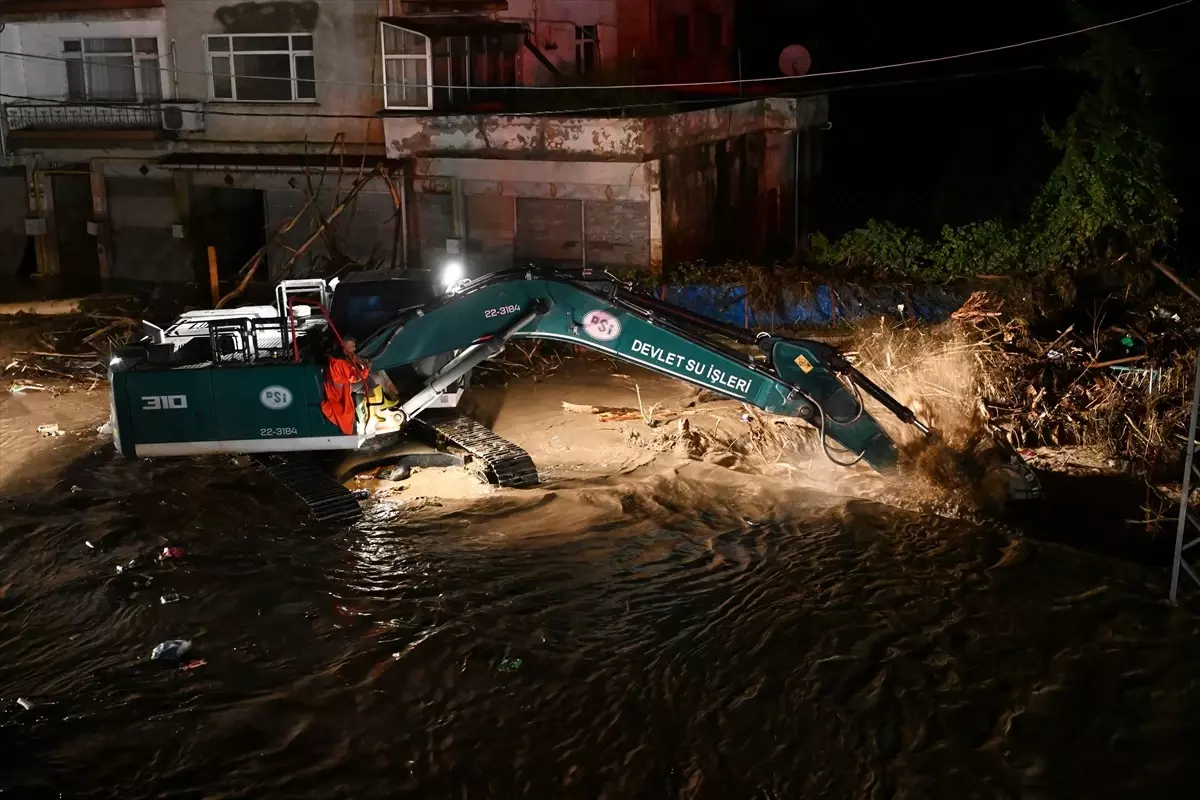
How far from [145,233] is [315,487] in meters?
15.0

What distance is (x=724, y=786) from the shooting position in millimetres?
7922

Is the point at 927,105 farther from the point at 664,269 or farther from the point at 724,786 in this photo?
the point at 724,786

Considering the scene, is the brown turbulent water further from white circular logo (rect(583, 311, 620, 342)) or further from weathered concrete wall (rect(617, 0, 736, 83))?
weathered concrete wall (rect(617, 0, 736, 83))

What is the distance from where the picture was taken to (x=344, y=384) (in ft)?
40.4

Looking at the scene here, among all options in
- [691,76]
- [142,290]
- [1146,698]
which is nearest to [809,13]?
[691,76]

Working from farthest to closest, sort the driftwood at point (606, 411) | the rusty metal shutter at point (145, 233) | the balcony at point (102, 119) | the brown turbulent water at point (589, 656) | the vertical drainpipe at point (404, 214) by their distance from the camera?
the rusty metal shutter at point (145, 233)
the balcony at point (102, 119)
the vertical drainpipe at point (404, 214)
the driftwood at point (606, 411)
the brown turbulent water at point (589, 656)

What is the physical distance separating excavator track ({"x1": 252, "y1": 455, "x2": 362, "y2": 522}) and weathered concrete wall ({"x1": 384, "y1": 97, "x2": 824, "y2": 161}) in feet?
29.5

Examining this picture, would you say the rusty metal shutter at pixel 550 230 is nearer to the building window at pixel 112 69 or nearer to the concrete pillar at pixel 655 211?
the concrete pillar at pixel 655 211

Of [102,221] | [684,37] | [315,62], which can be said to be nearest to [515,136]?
[315,62]

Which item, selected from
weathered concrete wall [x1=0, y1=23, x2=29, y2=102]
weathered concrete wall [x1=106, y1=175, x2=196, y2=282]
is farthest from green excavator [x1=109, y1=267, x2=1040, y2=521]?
weathered concrete wall [x1=0, y1=23, x2=29, y2=102]

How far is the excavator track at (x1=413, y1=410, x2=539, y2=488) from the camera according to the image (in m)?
12.8

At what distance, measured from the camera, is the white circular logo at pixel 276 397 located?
1274 centimetres

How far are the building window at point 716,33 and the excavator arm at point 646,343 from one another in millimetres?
15909

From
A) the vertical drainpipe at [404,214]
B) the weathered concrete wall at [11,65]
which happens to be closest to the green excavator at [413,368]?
the vertical drainpipe at [404,214]
